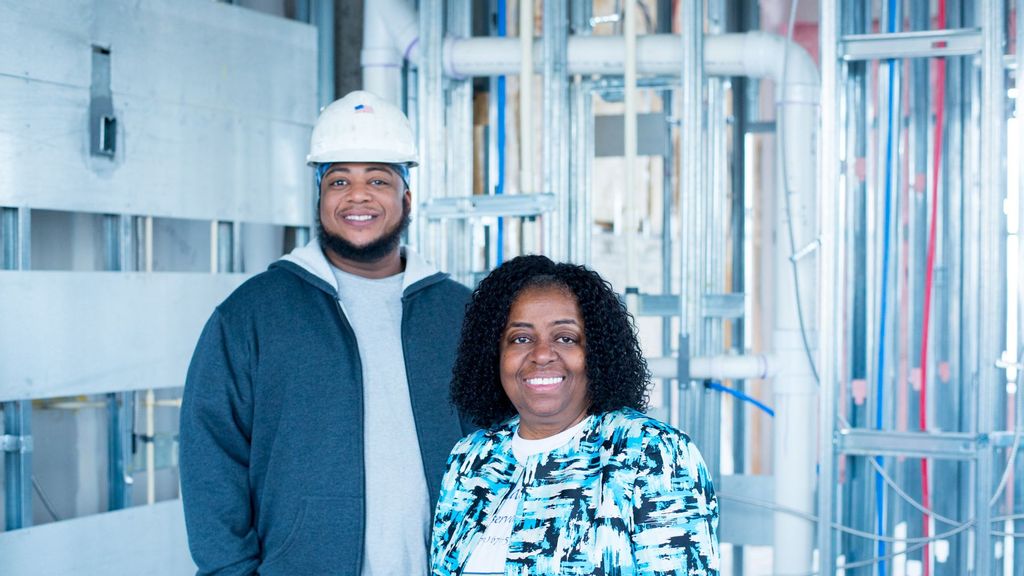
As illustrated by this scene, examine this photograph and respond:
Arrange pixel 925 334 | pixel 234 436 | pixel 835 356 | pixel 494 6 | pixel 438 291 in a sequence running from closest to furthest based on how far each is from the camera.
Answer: pixel 234 436
pixel 438 291
pixel 835 356
pixel 925 334
pixel 494 6

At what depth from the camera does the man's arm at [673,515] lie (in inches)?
53.7

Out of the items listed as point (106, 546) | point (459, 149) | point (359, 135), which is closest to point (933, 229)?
point (459, 149)

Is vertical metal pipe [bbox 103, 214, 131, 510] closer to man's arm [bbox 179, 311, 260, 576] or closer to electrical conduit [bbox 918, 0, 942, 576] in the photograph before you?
man's arm [bbox 179, 311, 260, 576]

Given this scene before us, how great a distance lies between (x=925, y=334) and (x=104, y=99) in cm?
227

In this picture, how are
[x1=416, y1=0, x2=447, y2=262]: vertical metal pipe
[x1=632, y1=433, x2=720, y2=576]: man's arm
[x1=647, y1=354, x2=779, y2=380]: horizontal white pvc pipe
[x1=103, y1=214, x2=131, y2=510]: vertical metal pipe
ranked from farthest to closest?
1. [x1=416, y1=0, x2=447, y2=262]: vertical metal pipe
2. [x1=647, y1=354, x2=779, y2=380]: horizontal white pvc pipe
3. [x1=103, y1=214, x2=131, y2=510]: vertical metal pipe
4. [x1=632, y1=433, x2=720, y2=576]: man's arm

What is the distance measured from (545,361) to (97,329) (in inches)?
60.5

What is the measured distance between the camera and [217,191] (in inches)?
119

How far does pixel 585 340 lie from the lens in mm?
1578

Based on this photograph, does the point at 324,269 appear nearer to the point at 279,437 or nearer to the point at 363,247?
the point at 363,247

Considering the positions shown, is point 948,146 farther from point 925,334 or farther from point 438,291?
point 438,291

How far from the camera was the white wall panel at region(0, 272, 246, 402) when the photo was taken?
8.03 ft

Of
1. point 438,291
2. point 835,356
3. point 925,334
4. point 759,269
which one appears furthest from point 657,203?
A: point 438,291

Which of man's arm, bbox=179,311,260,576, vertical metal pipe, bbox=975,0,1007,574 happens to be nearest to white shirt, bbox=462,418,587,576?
man's arm, bbox=179,311,260,576

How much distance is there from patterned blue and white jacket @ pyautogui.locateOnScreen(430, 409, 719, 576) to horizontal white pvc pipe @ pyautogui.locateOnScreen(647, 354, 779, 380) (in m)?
1.45
